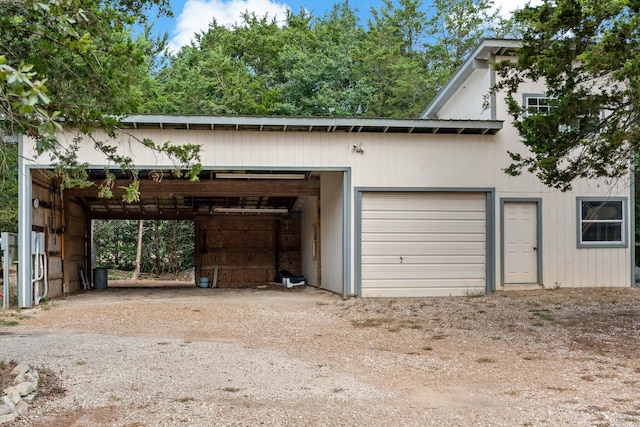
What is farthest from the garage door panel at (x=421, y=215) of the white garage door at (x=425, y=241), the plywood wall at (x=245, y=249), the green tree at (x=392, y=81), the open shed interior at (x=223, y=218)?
the green tree at (x=392, y=81)

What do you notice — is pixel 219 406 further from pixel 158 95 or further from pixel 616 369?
pixel 158 95

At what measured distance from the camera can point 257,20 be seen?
1163 inches

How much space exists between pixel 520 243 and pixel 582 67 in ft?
18.6

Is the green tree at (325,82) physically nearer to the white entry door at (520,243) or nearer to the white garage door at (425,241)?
the white garage door at (425,241)

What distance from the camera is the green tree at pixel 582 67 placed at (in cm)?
562

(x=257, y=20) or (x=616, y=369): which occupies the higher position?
(x=257, y=20)

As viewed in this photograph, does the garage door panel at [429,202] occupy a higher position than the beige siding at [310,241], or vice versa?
the garage door panel at [429,202]

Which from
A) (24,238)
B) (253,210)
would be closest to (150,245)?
(253,210)

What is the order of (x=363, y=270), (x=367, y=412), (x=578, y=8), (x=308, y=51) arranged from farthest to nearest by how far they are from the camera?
1. (x=308, y=51)
2. (x=363, y=270)
3. (x=578, y=8)
4. (x=367, y=412)

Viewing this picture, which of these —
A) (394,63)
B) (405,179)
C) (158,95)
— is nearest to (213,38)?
(158,95)

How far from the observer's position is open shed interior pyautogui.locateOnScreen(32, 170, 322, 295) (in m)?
13.5

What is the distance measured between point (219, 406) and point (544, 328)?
4.78 meters

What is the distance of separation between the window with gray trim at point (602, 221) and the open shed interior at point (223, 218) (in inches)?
232

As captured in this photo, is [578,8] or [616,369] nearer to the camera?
[616,369]
